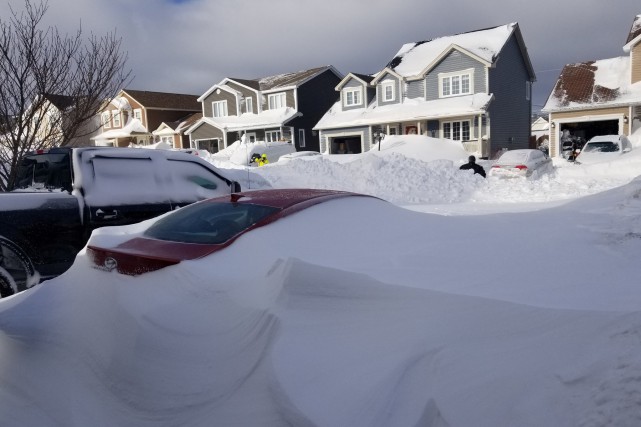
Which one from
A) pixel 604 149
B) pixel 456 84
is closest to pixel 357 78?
pixel 456 84

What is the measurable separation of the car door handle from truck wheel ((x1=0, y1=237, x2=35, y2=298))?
85 cm

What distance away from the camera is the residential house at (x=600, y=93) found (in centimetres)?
2640

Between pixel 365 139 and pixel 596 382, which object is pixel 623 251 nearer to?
pixel 596 382

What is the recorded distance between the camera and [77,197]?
214 inches

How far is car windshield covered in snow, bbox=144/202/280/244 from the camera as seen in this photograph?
3377 mm

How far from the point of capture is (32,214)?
5059 mm

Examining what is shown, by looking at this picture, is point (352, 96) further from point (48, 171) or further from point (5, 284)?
point (5, 284)

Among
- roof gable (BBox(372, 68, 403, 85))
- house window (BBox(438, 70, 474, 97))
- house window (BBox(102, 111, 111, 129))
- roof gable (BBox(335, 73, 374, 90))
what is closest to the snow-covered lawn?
house window (BBox(102, 111, 111, 129))

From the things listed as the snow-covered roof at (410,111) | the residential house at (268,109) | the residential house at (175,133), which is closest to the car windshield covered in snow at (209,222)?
the snow-covered roof at (410,111)

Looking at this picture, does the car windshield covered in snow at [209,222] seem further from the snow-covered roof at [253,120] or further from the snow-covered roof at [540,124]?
the snow-covered roof at [540,124]

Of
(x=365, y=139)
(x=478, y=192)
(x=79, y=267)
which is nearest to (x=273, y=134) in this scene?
(x=365, y=139)

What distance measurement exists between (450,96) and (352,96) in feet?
23.8

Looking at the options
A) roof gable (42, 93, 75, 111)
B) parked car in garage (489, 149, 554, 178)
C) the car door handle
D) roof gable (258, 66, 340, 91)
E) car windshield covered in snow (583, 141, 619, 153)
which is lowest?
the car door handle

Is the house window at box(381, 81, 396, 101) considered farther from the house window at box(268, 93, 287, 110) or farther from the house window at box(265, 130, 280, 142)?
the house window at box(265, 130, 280, 142)
